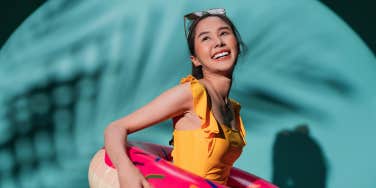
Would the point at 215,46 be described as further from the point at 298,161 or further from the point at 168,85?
the point at 298,161

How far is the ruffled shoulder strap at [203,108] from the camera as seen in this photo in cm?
182

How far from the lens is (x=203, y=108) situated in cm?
183

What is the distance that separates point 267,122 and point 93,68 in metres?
0.82

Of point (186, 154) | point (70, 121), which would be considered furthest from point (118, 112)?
point (186, 154)

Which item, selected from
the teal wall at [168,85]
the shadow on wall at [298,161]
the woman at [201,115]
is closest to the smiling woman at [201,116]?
the woman at [201,115]

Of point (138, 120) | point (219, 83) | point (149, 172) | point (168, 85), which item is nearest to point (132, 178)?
point (149, 172)

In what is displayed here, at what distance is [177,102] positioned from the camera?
1797 millimetres

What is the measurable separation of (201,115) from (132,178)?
0.97 ft

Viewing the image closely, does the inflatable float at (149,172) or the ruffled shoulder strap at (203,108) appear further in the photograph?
the ruffled shoulder strap at (203,108)

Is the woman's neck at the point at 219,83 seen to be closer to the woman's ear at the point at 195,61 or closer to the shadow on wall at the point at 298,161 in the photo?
the woman's ear at the point at 195,61

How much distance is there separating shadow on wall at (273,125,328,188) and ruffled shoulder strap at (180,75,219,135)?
1077 mm

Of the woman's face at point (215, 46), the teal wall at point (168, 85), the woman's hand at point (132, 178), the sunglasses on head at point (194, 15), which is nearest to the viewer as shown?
the woman's hand at point (132, 178)

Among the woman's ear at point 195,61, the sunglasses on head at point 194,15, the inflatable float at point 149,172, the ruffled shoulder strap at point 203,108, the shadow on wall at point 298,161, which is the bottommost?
the shadow on wall at point 298,161

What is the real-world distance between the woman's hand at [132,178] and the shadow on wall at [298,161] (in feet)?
4.22
